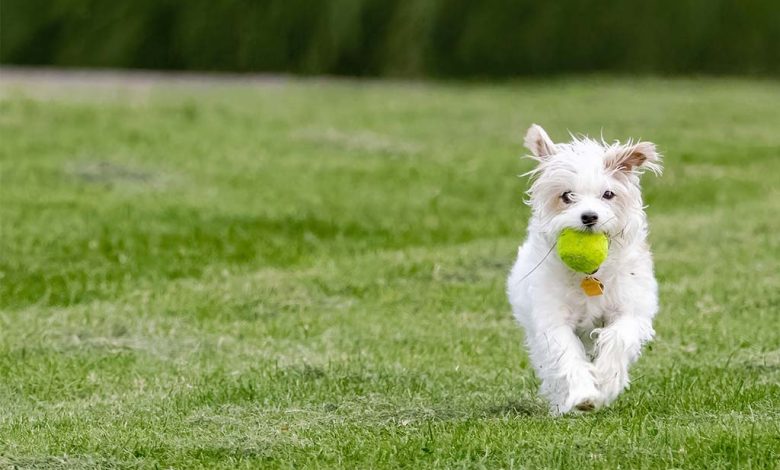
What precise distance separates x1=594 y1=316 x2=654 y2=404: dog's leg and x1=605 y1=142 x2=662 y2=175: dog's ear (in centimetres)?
75

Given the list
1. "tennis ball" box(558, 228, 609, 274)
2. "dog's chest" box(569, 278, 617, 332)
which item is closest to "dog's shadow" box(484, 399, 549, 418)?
"dog's chest" box(569, 278, 617, 332)

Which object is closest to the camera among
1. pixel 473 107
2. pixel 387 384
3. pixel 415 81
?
pixel 387 384

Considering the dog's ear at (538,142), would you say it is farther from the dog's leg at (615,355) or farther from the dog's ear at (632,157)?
the dog's leg at (615,355)

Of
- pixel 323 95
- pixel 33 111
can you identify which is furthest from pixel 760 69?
pixel 33 111

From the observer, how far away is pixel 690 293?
11.5m

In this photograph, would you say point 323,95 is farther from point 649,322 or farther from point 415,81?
point 649,322

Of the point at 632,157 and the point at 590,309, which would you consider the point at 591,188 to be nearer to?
the point at 632,157

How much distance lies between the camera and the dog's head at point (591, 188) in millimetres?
7051

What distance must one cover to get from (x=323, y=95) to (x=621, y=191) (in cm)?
1846

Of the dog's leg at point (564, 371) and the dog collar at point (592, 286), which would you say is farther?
the dog collar at point (592, 286)

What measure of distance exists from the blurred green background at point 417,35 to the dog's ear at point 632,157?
21171 millimetres

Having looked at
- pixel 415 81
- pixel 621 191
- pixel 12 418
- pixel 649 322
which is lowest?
pixel 415 81

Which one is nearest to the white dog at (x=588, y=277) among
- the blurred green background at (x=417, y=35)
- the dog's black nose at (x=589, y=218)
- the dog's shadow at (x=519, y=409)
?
the dog's black nose at (x=589, y=218)

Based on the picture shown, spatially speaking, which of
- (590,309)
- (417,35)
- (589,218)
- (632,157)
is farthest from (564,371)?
(417,35)
